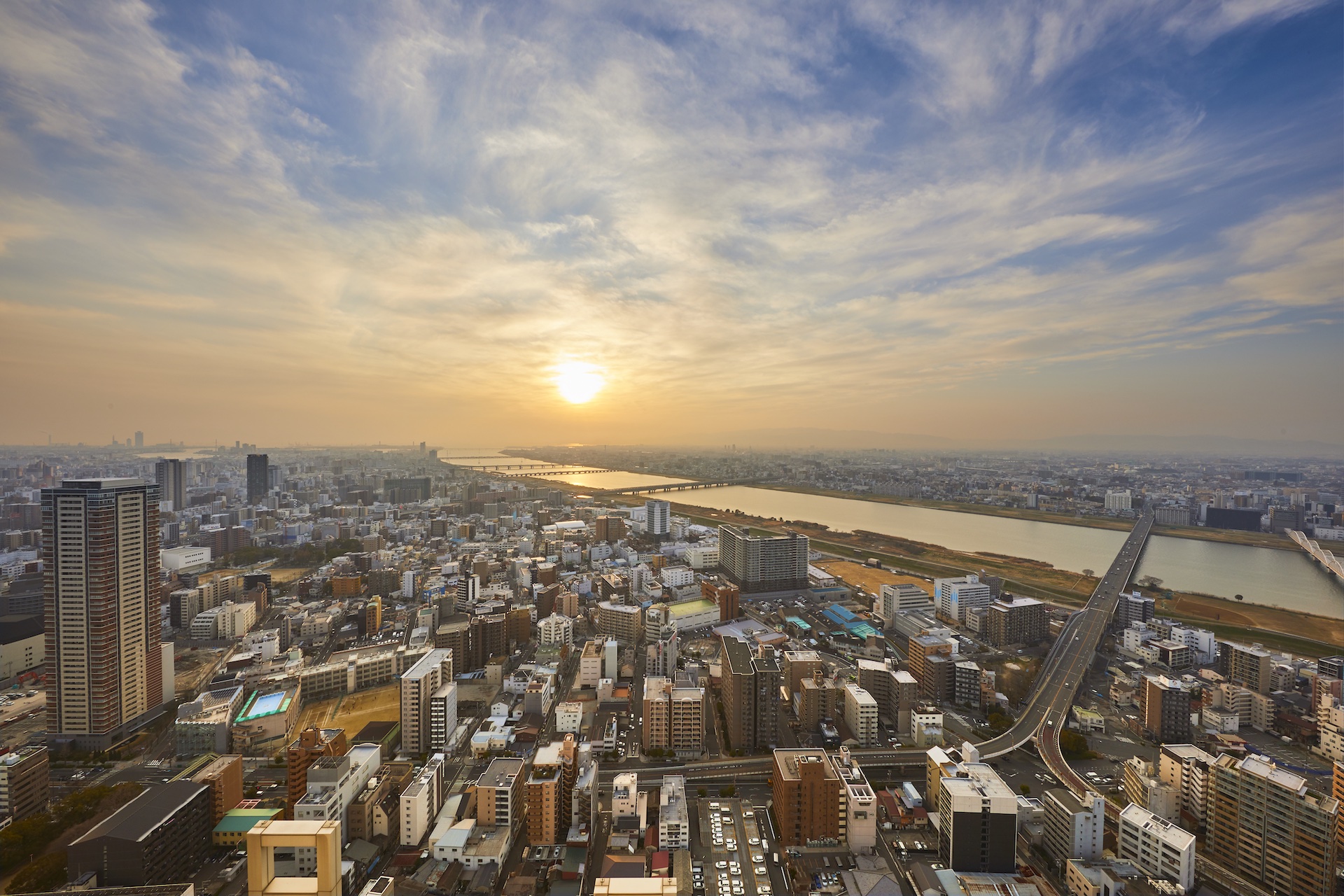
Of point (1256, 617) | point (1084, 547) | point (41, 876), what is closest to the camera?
point (41, 876)

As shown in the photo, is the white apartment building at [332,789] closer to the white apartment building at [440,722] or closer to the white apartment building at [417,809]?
the white apartment building at [417,809]

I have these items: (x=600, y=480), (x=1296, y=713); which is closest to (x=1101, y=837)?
(x=1296, y=713)

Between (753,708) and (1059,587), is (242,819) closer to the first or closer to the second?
(753,708)

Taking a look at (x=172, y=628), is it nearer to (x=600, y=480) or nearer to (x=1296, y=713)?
(x=1296, y=713)

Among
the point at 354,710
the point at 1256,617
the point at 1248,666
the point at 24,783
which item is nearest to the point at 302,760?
the point at 24,783

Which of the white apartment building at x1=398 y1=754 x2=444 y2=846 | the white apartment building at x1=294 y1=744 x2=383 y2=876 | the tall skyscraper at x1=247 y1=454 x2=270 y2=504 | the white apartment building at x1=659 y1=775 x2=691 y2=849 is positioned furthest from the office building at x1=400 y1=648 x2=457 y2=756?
the tall skyscraper at x1=247 y1=454 x2=270 y2=504
